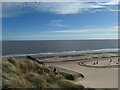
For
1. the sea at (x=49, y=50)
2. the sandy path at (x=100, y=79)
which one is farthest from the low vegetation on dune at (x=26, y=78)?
the sea at (x=49, y=50)

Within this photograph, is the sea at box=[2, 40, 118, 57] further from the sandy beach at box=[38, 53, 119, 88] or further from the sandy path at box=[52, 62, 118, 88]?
the sandy path at box=[52, 62, 118, 88]

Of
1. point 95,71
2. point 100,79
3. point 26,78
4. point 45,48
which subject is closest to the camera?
point 26,78

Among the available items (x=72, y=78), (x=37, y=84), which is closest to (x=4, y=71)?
(x=37, y=84)

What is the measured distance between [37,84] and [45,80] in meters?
0.95

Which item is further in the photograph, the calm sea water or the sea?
the calm sea water

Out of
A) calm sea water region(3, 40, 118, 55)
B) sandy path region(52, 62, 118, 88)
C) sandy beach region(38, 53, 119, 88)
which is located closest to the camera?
sandy path region(52, 62, 118, 88)

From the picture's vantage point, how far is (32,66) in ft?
39.1

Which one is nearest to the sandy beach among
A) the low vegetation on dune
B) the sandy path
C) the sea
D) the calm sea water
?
the sandy path

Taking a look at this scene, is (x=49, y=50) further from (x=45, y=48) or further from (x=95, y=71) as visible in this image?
(x=95, y=71)

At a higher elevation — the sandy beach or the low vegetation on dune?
the low vegetation on dune

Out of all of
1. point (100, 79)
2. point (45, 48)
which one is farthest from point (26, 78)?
point (45, 48)

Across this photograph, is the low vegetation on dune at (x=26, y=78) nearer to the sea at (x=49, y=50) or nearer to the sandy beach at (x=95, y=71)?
the sandy beach at (x=95, y=71)

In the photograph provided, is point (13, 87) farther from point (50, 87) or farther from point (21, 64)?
point (21, 64)

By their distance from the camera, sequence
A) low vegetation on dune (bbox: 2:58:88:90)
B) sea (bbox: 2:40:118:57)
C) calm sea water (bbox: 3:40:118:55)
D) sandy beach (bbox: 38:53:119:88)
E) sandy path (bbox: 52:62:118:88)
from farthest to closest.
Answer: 1. calm sea water (bbox: 3:40:118:55)
2. sea (bbox: 2:40:118:57)
3. sandy beach (bbox: 38:53:119:88)
4. sandy path (bbox: 52:62:118:88)
5. low vegetation on dune (bbox: 2:58:88:90)
